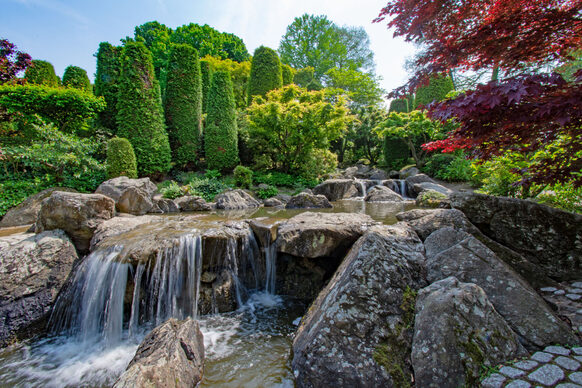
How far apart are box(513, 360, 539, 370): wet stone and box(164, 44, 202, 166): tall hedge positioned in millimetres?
13285

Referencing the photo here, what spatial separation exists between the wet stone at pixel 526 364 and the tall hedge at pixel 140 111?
12092mm

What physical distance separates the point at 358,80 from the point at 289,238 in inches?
1049

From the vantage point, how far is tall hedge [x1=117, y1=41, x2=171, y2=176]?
10609 mm

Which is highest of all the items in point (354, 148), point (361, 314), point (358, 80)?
point (358, 80)

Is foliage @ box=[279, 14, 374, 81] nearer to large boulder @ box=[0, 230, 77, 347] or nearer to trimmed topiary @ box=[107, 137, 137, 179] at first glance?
trimmed topiary @ box=[107, 137, 137, 179]

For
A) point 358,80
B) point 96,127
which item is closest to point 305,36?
point 358,80

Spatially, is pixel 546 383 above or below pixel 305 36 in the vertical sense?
below

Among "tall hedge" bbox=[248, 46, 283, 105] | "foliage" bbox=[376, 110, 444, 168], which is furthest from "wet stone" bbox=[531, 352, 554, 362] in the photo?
"tall hedge" bbox=[248, 46, 283, 105]

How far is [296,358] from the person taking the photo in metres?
2.15

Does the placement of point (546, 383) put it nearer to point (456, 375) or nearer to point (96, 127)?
point (456, 375)

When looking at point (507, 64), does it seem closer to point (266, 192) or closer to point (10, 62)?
point (266, 192)

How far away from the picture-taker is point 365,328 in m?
2.07

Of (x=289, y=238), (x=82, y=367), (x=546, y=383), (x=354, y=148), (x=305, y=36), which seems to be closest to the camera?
(x=546, y=383)

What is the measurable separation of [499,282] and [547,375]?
0.84m
